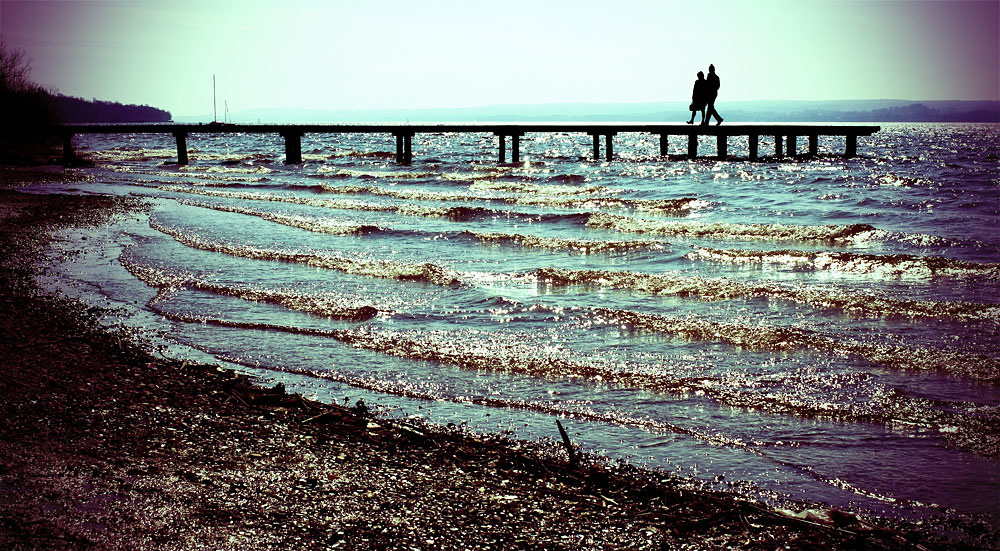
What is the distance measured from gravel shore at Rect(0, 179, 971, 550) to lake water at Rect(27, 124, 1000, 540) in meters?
0.49

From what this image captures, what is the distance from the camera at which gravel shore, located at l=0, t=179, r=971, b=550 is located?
3.85 m

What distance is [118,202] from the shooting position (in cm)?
2317

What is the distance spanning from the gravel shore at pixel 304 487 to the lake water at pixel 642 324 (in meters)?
0.49

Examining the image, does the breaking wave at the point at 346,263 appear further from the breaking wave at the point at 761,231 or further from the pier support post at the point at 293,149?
the pier support post at the point at 293,149

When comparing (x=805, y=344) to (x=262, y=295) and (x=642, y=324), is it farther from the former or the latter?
(x=262, y=295)

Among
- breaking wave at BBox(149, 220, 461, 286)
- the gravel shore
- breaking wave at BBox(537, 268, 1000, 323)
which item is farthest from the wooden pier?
the gravel shore

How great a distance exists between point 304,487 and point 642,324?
17.3ft

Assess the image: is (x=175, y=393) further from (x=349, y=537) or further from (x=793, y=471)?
(x=793, y=471)

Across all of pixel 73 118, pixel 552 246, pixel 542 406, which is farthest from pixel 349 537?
pixel 73 118

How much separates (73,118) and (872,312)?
22310cm

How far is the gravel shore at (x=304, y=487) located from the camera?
385cm

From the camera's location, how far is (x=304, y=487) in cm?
438

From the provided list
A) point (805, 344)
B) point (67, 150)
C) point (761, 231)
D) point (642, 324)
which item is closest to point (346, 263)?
point (642, 324)

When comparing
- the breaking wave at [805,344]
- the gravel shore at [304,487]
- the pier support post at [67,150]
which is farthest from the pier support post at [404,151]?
the gravel shore at [304,487]
